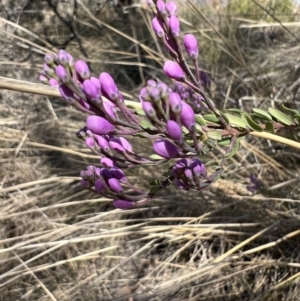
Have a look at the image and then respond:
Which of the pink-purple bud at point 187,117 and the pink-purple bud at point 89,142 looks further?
the pink-purple bud at point 89,142

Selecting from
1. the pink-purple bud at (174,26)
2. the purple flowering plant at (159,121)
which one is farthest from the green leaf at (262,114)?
the pink-purple bud at (174,26)

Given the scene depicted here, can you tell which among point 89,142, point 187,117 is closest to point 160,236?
point 89,142

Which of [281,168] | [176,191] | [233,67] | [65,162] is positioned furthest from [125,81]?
[281,168]

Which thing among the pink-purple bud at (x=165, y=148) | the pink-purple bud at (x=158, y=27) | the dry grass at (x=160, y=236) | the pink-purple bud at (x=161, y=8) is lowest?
the dry grass at (x=160, y=236)

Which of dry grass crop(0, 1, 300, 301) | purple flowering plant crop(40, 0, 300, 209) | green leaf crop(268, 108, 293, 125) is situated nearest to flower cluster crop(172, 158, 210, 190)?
purple flowering plant crop(40, 0, 300, 209)

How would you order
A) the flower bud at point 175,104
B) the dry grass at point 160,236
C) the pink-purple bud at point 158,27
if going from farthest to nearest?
the dry grass at point 160,236, the pink-purple bud at point 158,27, the flower bud at point 175,104

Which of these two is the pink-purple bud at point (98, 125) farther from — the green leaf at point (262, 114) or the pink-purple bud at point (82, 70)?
the green leaf at point (262, 114)

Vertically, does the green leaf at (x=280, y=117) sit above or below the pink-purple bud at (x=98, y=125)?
below

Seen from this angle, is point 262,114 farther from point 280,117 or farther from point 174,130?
point 174,130

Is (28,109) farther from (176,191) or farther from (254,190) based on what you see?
(254,190)

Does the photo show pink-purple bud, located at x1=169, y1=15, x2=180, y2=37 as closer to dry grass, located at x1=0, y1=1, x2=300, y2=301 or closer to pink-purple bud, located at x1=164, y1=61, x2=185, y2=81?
pink-purple bud, located at x1=164, y1=61, x2=185, y2=81
